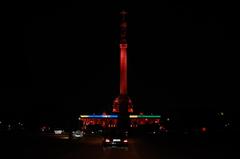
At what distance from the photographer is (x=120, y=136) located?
4194 centimetres

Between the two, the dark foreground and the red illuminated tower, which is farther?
the red illuminated tower

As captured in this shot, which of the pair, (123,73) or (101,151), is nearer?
(101,151)

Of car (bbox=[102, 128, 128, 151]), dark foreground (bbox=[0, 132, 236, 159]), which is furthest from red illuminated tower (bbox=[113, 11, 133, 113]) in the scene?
car (bbox=[102, 128, 128, 151])

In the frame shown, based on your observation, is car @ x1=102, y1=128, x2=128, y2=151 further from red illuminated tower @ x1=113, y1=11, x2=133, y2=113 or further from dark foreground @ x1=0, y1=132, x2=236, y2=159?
red illuminated tower @ x1=113, y1=11, x2=133, y2=113

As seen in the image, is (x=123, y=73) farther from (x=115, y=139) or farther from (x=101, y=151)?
(x=101, y=151)

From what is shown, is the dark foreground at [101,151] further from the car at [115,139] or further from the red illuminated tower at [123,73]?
the red illuminated tower at [123,73]

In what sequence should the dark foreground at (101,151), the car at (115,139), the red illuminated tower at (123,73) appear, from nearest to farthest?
1. the dark foreground at (101,151)
2. the car at (115,139)
3. the red illuminated tower at (123,73)

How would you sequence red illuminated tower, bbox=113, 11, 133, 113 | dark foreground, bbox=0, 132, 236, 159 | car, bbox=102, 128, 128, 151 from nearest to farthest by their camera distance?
dark foreground, bbox=0, 132, 236, 159 → car, bbox=102, 128, 128, 151 → red illuminated tower, bbox=113, 11, 133, 113

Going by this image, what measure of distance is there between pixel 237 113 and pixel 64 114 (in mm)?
67661

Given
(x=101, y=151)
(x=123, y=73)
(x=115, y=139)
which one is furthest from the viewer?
(x=123, y=73)

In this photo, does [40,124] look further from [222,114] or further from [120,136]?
[120,136]

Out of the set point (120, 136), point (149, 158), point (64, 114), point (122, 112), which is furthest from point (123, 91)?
point (149, 158)

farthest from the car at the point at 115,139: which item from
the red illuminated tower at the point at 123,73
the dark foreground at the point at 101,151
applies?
the red illuminated tower at the point at 123,73

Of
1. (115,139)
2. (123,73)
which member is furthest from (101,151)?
(123,73)
